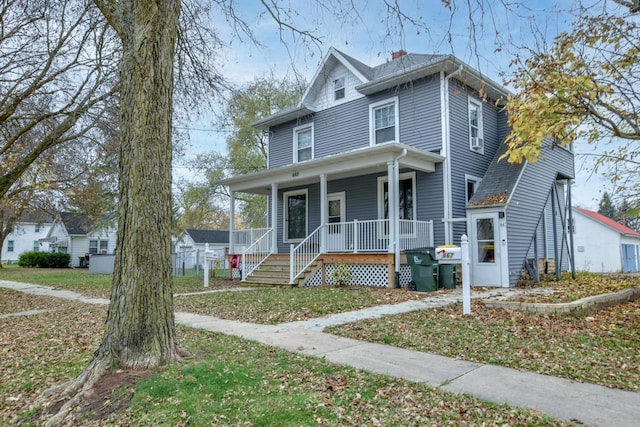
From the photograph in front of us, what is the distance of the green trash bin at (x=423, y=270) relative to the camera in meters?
11.0

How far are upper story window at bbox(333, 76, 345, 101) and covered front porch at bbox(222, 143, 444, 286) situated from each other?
309cm

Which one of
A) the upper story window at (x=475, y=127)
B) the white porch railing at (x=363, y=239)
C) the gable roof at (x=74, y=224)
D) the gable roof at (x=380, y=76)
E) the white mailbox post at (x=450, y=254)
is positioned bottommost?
the white mailbox post at (x=450, y=254)

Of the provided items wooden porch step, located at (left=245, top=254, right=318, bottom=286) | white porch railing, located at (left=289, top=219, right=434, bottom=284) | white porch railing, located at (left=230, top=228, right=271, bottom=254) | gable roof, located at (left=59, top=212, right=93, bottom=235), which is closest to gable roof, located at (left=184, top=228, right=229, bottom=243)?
gable roof, located at (left=59, top=212, right=93, bottom=235)

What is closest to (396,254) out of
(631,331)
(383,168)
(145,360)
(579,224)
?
(383,168)

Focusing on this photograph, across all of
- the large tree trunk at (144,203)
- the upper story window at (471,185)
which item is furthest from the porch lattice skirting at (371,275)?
the large tree trunk at (144,203)

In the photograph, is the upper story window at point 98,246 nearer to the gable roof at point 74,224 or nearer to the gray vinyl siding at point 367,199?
the gable roof at point 74,224

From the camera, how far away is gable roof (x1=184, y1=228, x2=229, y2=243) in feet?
123

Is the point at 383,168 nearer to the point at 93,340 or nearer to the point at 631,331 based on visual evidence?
the point at 631,331

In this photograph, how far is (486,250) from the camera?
1220 cm

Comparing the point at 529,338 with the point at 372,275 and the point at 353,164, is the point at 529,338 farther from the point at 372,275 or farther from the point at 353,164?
the point at 353,164

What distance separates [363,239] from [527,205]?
17.2 ft

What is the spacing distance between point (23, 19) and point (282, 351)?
977 cm

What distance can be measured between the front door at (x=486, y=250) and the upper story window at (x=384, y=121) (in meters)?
3.81

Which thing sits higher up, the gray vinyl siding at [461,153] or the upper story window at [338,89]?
the upper story window at [338,89]
